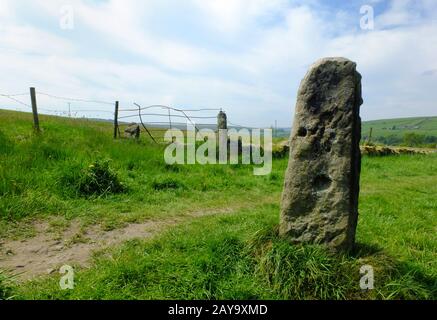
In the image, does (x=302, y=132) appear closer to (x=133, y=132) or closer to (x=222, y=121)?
(x=222, y=121)

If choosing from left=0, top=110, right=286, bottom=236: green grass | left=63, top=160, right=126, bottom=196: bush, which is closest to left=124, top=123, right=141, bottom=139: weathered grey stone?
left=0, top=110, right=286, bottom=236: green grass

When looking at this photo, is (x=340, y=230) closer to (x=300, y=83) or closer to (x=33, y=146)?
(x=300, y=83)

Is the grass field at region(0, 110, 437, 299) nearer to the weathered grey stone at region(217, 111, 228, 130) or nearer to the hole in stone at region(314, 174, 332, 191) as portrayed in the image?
the hole in stone at region(314, 174, 332, 191)

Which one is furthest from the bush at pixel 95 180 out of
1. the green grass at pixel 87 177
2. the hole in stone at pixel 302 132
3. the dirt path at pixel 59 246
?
the hole in stone at pixel 302 132

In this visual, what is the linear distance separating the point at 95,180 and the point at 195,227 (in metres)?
2.70

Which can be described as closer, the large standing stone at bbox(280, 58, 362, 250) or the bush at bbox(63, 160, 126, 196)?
the large standing stone at bbox(280, 58, 362, 250)

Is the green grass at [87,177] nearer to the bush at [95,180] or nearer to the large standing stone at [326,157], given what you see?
the bush at [95,180]

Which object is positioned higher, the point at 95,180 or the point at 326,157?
the point at 326,157

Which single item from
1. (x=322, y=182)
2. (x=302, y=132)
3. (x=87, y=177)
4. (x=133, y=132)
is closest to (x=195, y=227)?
(x=322, y=182)

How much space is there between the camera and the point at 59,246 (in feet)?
16.9

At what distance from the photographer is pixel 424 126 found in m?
118

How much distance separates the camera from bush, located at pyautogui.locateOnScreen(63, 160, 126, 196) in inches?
291

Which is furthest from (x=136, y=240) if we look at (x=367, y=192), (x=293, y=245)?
(x=367, y=192)
